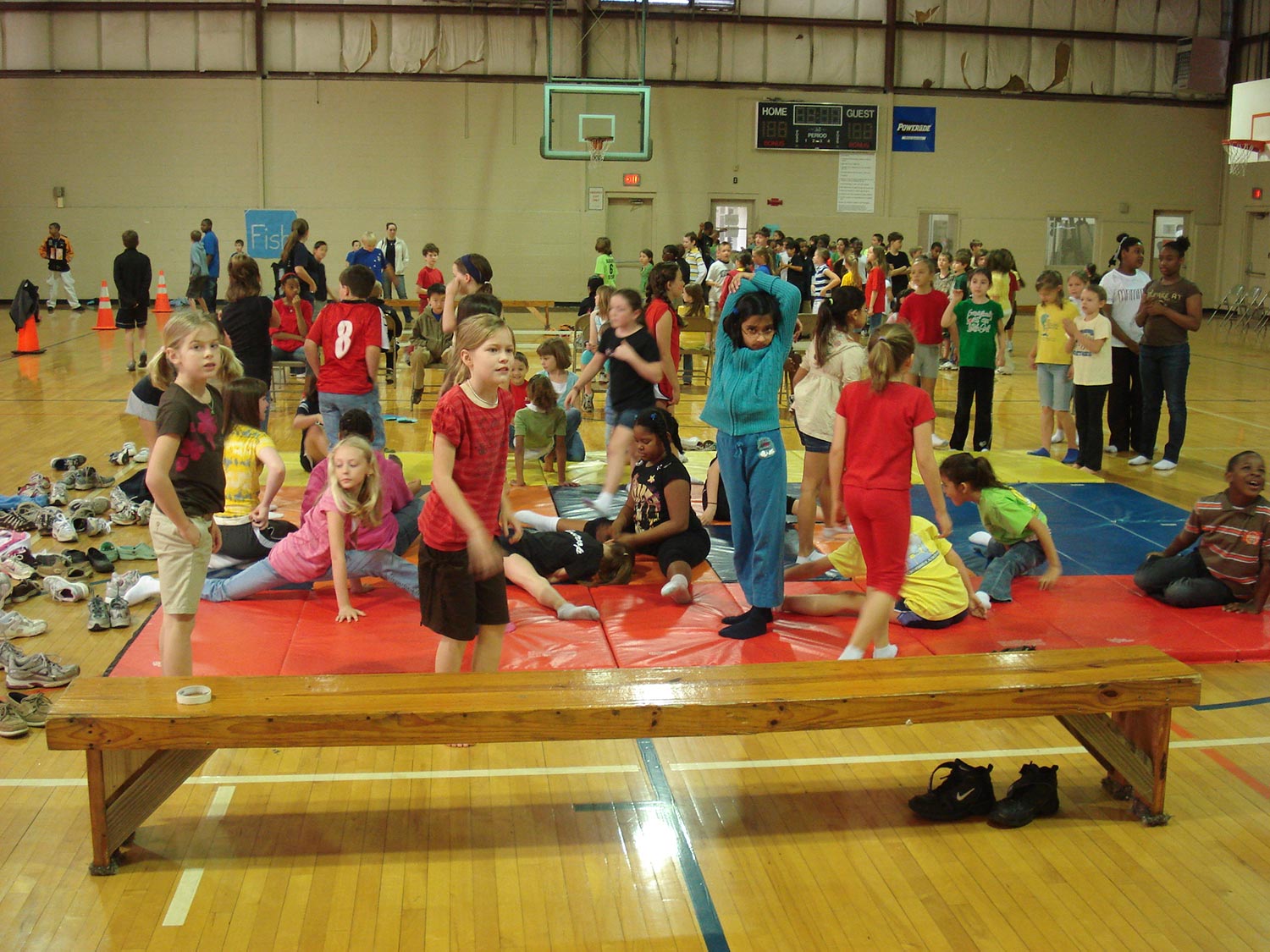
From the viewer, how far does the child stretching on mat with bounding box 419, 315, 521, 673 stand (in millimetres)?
4113

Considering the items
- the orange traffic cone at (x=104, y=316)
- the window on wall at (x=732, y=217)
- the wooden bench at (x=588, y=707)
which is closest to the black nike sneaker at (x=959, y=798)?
the wooden bench at (x=588, y=707)

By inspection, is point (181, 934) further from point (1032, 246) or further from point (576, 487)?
point (1032, 246)

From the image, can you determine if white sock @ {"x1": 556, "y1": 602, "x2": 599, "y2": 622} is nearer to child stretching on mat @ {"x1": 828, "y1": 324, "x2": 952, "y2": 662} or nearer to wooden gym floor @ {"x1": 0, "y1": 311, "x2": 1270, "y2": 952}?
wooden gym floor @ {"x1": 0, "y1": 311, "x2": 1270, "y2": 952}

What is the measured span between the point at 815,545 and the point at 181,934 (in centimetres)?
469

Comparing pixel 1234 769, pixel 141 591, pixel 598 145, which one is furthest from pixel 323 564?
pixel 598 145

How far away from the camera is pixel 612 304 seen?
21.9 feet

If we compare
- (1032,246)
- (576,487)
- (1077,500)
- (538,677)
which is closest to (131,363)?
(576,487)

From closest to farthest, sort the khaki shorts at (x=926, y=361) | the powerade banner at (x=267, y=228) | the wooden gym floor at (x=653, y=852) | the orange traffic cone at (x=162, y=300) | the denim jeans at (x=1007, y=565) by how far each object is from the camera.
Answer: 1. the wooden gym floor at (x=653, y=852)
2. the denim jeans at (x=1007, y=565)
3. the khaki shorts at (x=926, y=361)
4. the orange traffic cone at (x=162, y=300)
5. the powerade banner at (x=267, y=228)

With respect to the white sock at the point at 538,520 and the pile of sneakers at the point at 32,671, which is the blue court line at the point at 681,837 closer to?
the pile of sneakers at the point at 32,671

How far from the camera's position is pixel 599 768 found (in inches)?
181

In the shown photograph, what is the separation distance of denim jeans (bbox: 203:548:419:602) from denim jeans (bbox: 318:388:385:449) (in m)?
1.72

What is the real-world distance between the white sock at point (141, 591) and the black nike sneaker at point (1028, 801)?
14.0 feet

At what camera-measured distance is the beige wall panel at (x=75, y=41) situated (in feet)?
72.6

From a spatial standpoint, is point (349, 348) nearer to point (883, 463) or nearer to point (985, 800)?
point (883, 463)
